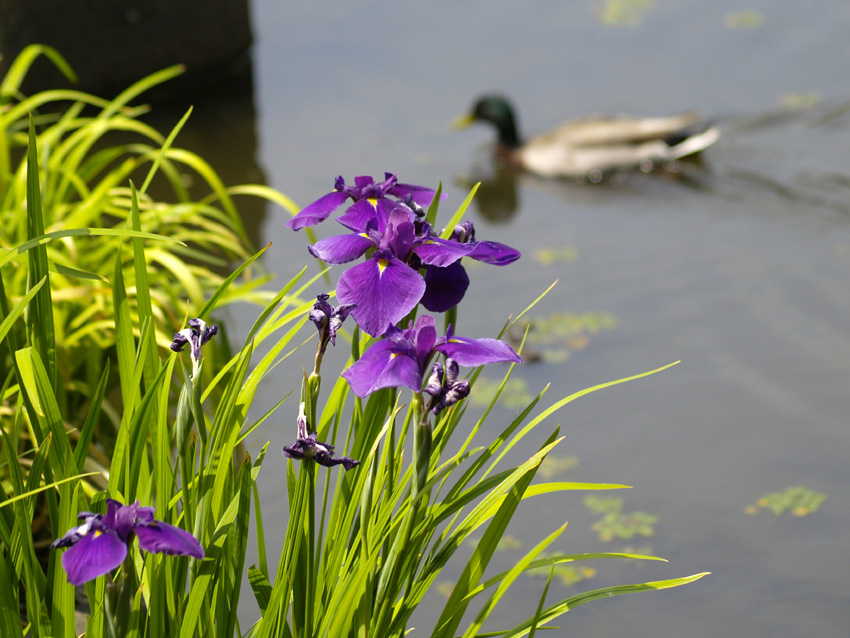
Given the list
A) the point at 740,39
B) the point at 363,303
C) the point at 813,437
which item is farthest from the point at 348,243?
the point at 740,39

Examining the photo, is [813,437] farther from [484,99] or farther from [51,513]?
[484,99]

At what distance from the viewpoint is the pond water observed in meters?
2.72

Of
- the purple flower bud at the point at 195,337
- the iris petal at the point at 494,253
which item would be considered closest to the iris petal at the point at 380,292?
the iris petal at the point at 494,253

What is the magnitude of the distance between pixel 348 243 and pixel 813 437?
106 inches

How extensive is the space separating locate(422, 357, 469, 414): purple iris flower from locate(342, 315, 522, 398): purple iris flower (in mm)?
13

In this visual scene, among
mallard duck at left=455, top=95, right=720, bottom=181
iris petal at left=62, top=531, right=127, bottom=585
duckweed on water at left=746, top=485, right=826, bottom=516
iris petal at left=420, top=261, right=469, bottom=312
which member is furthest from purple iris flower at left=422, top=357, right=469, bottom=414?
mallard duck at left=455, top=95, right=720, bottom=181

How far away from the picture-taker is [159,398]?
52.2 inches

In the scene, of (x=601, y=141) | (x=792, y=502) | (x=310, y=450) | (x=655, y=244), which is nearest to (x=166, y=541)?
(x=310, y=450)

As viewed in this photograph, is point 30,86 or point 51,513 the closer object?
point 51,513

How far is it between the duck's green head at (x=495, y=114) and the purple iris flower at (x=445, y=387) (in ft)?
17.5

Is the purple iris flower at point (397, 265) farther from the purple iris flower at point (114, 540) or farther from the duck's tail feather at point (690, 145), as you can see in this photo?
the duck's tail feather at point (690, 145)

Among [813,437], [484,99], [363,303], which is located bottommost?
[813,437]

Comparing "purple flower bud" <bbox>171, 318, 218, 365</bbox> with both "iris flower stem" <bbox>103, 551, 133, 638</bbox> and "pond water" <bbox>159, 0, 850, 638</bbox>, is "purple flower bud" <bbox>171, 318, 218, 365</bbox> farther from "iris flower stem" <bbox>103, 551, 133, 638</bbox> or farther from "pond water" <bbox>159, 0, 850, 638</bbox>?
"pond water" <bbox>159, 0, 850, 638</bbox>

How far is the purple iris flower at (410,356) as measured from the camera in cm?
96
